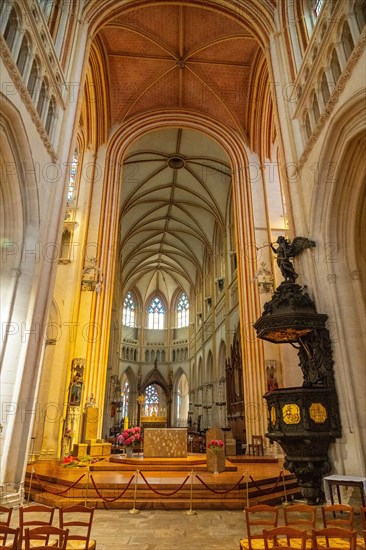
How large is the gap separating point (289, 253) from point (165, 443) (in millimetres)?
6758

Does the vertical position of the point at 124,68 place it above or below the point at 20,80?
above

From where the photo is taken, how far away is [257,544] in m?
3.69

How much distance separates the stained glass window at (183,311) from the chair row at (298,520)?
32014mm

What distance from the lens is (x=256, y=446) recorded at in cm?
1358

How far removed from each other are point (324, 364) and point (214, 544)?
362 cm

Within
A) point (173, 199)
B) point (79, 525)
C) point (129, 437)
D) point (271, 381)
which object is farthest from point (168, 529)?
point (173, 199)

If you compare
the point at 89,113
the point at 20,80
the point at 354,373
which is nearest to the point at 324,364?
the point at 354,373

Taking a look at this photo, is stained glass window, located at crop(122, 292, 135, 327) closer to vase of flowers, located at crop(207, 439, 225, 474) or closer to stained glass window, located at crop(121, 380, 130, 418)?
stained glass window, located at crop(121, 380, 130, 418)

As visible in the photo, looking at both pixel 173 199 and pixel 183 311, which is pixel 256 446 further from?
pixel 183 311

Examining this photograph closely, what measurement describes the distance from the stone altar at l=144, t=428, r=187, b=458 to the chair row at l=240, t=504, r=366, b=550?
5.16 meters

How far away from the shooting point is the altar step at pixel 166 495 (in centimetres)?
677

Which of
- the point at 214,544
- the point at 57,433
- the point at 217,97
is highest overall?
the point at 217,97

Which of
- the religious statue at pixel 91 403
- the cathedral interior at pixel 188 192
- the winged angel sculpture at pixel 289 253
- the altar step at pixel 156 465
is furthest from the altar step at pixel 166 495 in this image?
the religious statue at pixel 91 403

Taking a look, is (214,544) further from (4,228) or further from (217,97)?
(217,97)
